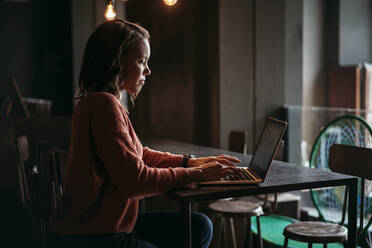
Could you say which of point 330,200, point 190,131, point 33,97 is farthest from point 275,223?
point 33,97

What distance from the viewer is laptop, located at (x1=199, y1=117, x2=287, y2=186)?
1728 mm

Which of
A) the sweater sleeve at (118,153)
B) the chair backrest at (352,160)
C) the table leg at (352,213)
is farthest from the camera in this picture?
the chair backrest at (352,160)

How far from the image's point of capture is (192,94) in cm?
437

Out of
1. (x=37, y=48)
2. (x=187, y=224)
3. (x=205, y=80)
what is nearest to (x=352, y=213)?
(x=187, y=224)

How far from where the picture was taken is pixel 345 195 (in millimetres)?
2271

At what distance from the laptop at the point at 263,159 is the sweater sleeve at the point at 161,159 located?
29 centimetres

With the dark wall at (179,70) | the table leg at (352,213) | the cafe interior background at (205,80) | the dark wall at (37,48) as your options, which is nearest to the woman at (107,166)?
the table leg at (352,213)

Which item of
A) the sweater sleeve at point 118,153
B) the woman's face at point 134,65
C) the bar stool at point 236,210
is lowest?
the bar stool at point 236,210

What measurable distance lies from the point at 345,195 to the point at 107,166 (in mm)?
1284

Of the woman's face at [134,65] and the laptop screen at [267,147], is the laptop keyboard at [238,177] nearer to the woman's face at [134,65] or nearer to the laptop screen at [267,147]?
the laptop screen at [267,147]

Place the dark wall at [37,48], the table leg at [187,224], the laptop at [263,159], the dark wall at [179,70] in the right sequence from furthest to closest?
the dark wall at [37,48] < the dark wall at [179,70] < the laptop at [263,159] < the table leg at [187,224]

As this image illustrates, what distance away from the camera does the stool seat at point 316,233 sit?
2.11m

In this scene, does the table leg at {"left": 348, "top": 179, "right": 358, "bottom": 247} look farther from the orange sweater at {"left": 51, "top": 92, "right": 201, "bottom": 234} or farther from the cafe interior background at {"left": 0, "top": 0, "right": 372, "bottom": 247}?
the cafe interior background at {"left": 0, "top": 0, "right": 372, "bottom": 247}

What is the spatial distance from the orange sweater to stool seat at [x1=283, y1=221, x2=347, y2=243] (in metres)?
0.88
